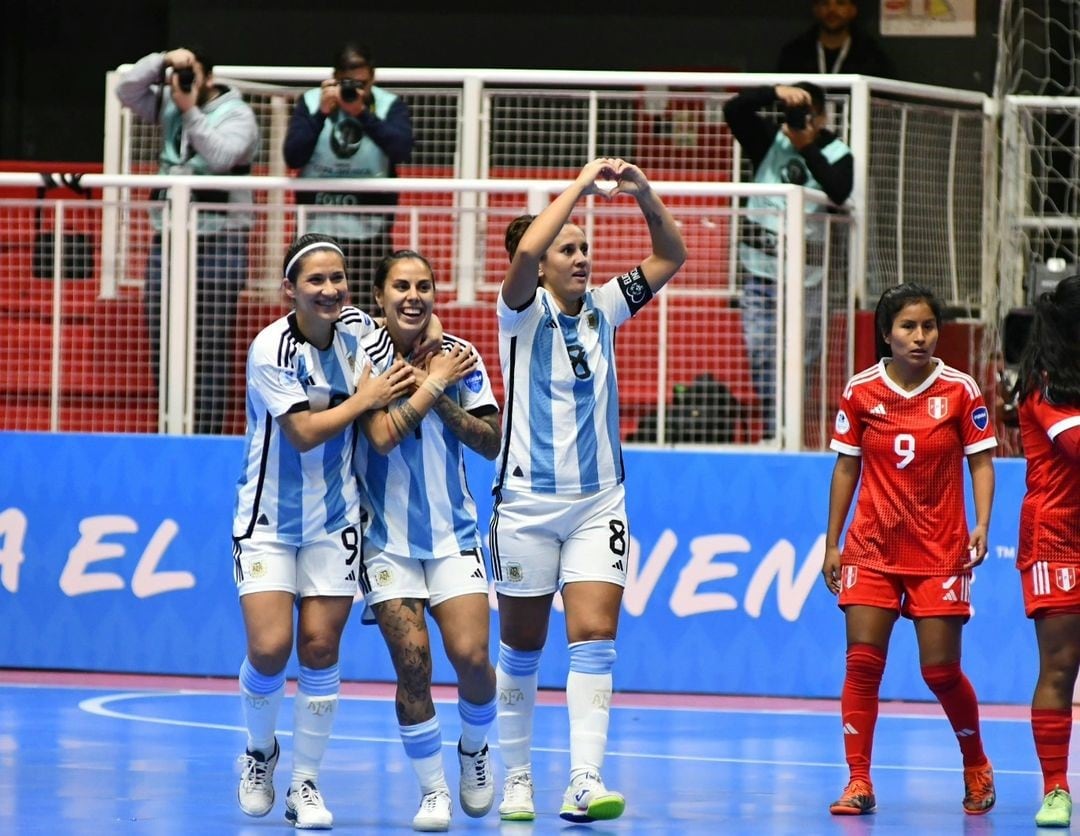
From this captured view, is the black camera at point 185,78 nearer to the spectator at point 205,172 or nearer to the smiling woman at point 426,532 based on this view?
the spectator at point 205,172

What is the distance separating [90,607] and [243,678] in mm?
4372

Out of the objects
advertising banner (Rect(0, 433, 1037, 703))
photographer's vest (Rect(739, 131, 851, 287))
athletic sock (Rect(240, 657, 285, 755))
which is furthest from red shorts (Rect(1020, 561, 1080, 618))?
photographer's vest (Rect(739, 131, 851, 287))

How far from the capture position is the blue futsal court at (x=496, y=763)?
22.9 feet

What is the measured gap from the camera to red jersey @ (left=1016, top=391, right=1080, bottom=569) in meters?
7.08

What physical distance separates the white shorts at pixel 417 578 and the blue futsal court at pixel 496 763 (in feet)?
2.60

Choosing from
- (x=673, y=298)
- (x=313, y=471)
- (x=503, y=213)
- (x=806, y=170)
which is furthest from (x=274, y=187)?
(x=313, y=471)

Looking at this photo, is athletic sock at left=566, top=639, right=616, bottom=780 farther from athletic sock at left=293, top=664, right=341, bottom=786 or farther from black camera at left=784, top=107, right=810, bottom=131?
black camera at left=784, top=107, right=810, bottom=131

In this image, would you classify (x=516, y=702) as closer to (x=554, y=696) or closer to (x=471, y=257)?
(x=554, y=696)

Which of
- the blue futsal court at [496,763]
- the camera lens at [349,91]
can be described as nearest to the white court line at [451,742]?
the blue futsal court at [496,763]

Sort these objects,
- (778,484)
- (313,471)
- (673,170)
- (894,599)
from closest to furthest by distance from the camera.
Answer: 1. (313,471)
2. (894,599)
3. (778,484)
4. (673,170)

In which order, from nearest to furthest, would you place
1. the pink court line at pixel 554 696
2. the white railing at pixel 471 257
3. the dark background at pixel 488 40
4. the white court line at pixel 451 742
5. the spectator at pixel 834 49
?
the white court line at pixel 451 742 < the pink court line at pixel 554 696 < the white railing at pixel 471 257 < the spectator at pixel 834 49 < the dark background at pixel 488 40

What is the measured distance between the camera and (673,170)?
11.9 meters

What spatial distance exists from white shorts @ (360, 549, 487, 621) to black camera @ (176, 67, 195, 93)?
509 cm

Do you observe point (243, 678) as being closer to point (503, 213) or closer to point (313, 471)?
point (313, 471)
